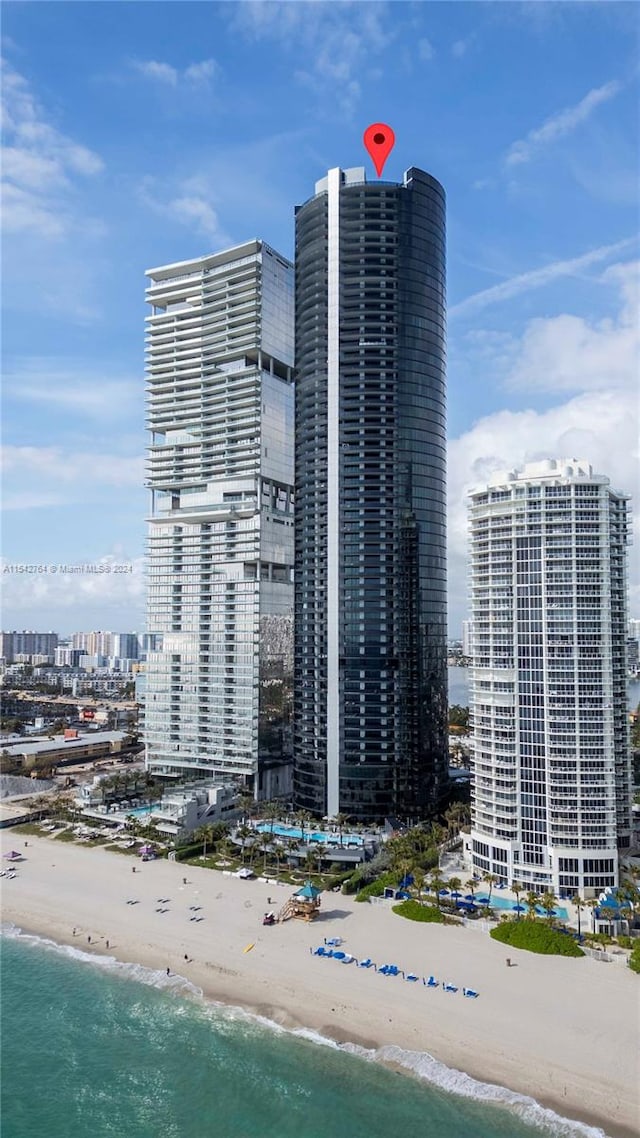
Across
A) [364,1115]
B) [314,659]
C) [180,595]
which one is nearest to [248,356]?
[180,595]

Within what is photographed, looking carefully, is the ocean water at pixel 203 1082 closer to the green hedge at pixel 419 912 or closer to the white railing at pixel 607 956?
the white railing at pixel 607 956

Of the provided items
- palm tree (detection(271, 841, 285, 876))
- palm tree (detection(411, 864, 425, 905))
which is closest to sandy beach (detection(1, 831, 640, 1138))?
palm tree (detection(411, 864, 425, 905))

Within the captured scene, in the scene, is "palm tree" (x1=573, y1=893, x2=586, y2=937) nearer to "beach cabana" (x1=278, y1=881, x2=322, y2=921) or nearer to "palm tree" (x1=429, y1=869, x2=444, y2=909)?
"palm tree" (x1=429, y1=869, x2=444, y2=909)

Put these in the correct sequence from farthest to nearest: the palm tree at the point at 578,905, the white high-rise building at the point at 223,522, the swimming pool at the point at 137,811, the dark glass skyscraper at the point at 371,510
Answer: the white high-rise building at the point at 223,522, the swimming pool at the point at 137,811, the dark glass skyscraper at the point at 371,510, the palm tree at the point at 578,905

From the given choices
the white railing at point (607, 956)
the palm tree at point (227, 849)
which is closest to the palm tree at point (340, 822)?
the palm tree at point (227, 849)

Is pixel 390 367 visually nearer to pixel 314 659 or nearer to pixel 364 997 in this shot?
pixel 314 659

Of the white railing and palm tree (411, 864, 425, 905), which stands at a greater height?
palm tree (411, 864, 425, 905)
